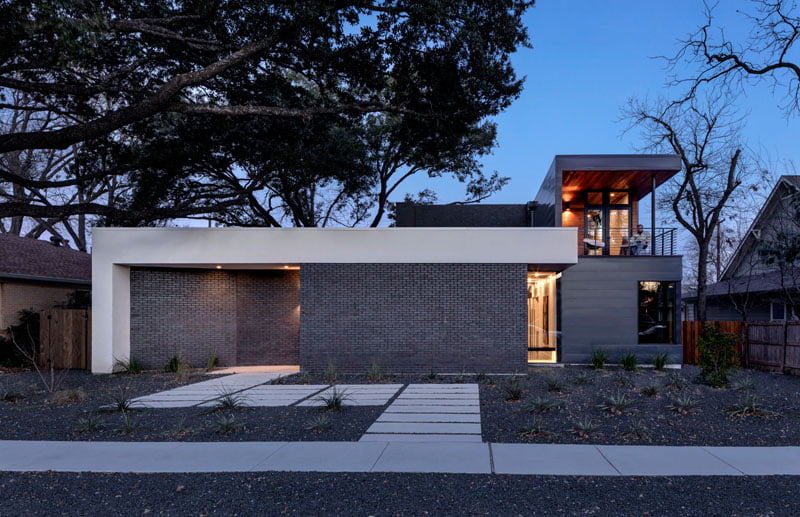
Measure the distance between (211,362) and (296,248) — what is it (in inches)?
171

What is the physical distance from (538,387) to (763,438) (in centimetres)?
441

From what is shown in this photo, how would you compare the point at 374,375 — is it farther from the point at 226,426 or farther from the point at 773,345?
the point at 773,345

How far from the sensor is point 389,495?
15.7 ft

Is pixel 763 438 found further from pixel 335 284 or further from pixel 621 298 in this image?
pixel 335 284

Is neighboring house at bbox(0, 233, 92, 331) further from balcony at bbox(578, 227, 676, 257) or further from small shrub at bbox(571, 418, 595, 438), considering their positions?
balcony at bbox(578, 227, 676, 257)

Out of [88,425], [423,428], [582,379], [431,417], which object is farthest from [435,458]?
[582,379]

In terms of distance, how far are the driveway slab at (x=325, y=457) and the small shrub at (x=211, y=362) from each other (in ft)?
29.4

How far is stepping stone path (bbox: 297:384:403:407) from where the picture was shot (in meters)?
9.46

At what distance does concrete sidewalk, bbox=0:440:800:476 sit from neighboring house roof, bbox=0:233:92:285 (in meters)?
12.9

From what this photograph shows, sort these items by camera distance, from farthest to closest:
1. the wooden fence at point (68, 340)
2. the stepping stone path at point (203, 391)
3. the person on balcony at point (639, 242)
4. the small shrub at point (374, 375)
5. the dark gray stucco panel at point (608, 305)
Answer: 1. the person on balcony at point (639, 242)
2. the dark gray stucco panel at point (608, 305)
3. the wooden fence at point (68, 340)
4. the small shrub at point (374, 375)
5. the stepping stone path at point (203, 391)

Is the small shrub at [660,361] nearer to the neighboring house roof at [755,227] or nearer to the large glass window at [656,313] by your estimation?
the large glass window at [656,313]

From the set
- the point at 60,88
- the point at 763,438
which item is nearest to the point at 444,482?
the point at 763,438

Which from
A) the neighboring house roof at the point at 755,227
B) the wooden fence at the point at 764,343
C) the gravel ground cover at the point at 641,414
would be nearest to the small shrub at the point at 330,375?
the gravel ground cover at the point at 641,414

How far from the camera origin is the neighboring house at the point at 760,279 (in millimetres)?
19227
